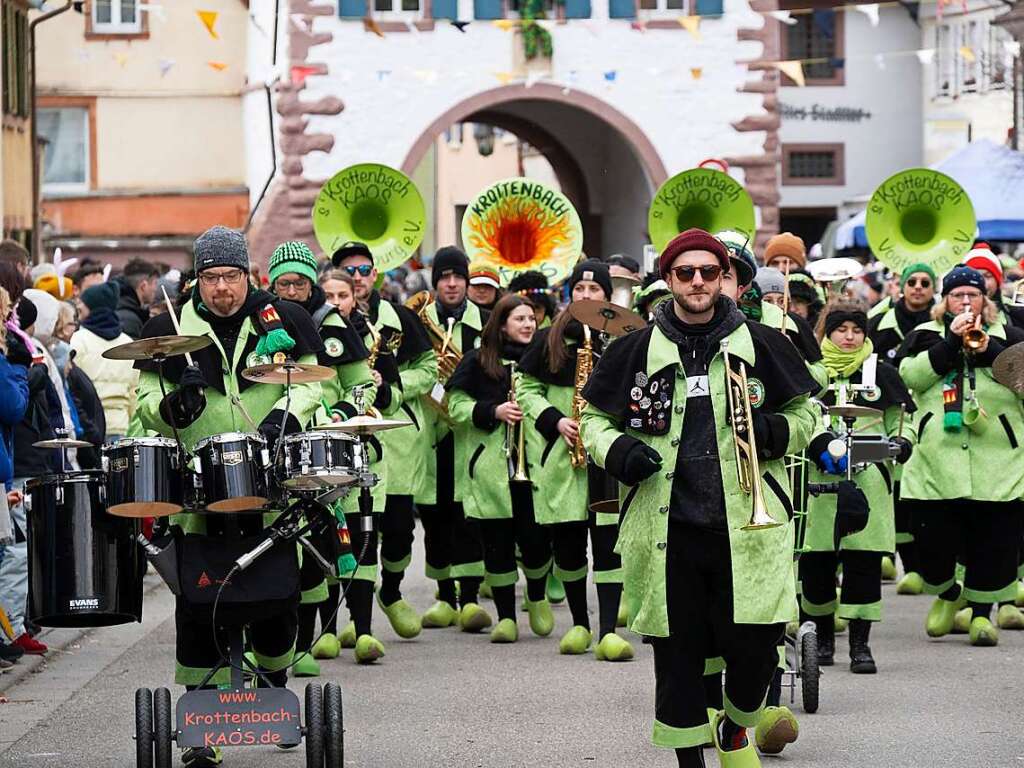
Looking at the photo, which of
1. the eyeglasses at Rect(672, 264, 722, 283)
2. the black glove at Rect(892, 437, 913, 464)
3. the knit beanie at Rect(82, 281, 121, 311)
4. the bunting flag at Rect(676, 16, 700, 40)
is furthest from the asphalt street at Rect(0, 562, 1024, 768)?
the bunting flag at Rect(676, 16, 700, 40)

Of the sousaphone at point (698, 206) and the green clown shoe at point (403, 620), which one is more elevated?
the sousaphone at point (698, 206)

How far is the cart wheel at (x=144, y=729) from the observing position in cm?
→ 765

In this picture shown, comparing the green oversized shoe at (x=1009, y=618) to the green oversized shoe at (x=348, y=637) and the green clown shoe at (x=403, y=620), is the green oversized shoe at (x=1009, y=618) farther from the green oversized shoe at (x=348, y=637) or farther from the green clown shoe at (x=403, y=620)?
the green oversized shoe at (x=348, y=637)

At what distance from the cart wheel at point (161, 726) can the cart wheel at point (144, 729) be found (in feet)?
0.06

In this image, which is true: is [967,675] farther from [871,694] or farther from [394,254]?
[394,254]


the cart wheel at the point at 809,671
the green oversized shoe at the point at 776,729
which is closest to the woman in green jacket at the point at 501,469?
the cart wheel at the point at 809,671

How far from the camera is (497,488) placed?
476 inches

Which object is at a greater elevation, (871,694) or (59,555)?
(59,555)

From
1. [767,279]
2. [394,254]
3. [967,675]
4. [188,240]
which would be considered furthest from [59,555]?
[188,240]

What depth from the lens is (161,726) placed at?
7719mm

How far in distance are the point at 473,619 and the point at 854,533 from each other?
2.64 m

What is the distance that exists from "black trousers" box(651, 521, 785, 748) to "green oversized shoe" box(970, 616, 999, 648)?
441 cm

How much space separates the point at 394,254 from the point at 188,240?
80.6 feet

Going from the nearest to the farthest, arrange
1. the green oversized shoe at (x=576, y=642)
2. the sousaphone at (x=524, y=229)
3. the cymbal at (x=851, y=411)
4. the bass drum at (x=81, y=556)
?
the bass drum at (x=81, y=556), the cymbal at (x=851, y=411), the green oversized shoe at (x=576, y=642), the sousaphone at (x=524, y=229)
